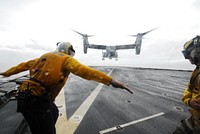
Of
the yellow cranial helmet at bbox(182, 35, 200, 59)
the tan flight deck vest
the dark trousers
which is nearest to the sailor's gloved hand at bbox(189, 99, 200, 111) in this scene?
the yellow cranial helmet at bbox(182, 35, 200, 59)

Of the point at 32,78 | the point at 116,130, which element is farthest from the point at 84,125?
Answer: the point at 32,78

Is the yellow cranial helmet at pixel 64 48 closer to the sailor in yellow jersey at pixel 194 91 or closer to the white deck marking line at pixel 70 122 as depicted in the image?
the white deck marking line at pixel 70 122

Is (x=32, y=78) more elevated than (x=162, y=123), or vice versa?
(x=32, y=78)

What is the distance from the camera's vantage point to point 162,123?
3238mm

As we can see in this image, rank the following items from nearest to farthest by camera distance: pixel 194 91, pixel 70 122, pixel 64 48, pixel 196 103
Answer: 1. pixel 196 103
2. pixel 194 91
3. pixel 64 48
4. pixel 70 122

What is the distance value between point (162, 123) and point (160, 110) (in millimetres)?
991

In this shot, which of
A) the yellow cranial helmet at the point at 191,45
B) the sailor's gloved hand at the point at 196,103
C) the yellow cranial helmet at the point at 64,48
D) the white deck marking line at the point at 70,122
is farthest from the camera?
the white deck marking line at the point at 70,122

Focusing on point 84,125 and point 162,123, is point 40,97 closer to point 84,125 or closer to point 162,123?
point 84,125

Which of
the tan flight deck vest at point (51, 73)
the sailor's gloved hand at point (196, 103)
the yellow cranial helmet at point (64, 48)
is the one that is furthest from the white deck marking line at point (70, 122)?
the sailor's gloved hand at point (196, 103)

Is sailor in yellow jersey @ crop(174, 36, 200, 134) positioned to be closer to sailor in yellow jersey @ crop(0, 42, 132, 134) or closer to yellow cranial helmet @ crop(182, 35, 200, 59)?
A: yellow cranial helmet @ crop(182, 35, 200, 59)

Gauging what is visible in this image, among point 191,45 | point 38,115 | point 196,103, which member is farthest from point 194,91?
point 38,115

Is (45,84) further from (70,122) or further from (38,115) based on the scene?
(70,122)

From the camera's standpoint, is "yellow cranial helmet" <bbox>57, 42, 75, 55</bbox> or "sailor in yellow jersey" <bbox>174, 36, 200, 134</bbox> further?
"yellow cranial helmet" <bbox>57, 42, 75, 55</bbox>

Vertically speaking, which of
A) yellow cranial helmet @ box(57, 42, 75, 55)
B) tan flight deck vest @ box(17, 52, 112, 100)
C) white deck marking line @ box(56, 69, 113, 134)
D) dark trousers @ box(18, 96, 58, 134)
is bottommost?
white deck marking line @ box(56, 69, 113, 134)
